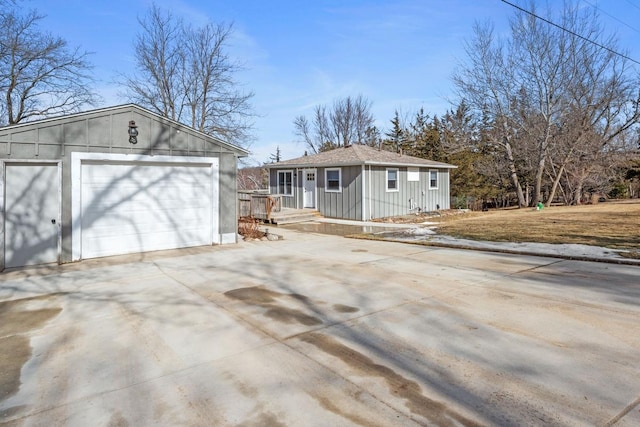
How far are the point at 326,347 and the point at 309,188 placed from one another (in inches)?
623

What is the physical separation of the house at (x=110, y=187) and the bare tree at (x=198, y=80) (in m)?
17.1

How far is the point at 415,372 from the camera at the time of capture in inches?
130

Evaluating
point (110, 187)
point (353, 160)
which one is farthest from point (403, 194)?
point (110, 187)

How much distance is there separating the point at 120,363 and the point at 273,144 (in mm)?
49410

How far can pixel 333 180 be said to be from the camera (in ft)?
60.4

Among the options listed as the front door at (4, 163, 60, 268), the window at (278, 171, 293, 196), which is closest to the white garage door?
the front door at (4, 163, 60, 268)

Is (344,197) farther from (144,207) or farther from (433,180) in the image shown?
(144,207)

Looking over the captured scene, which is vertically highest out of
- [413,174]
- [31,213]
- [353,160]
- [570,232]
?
[353,160]

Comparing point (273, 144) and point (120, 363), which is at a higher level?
point (273, 144)

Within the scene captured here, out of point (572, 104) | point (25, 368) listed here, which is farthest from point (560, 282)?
point (572, 104)

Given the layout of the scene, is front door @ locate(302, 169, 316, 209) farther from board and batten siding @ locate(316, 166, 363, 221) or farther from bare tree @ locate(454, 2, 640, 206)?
bare tree @ locate(454, 2, 640, 206)

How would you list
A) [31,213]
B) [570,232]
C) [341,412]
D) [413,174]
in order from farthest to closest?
[413,174] < [570,232] < [31,213] < [341,412]

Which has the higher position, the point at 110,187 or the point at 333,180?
the point at 333,180

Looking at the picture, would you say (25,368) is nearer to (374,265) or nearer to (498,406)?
(498,406)
